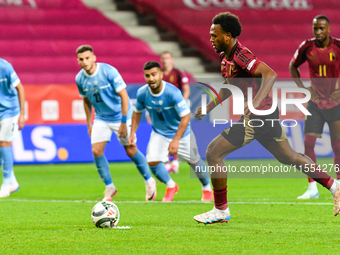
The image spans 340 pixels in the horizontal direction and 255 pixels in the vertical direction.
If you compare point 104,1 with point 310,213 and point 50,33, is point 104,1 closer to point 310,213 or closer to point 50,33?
point 50,33

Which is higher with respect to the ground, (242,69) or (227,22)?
(227,22)

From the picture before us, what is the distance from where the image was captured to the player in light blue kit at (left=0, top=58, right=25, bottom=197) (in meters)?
7.14

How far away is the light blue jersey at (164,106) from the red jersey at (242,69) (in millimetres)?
1680

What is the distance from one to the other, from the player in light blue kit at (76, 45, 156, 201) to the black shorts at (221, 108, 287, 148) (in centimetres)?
233

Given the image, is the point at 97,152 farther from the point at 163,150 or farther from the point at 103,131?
the point at 163,150

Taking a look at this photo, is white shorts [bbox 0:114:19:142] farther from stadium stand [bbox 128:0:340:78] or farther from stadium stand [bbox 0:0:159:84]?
stadium stand [bbox 128:0:340:78]

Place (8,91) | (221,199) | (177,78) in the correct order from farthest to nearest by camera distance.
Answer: (177,78)
(8,91)
(221,199)

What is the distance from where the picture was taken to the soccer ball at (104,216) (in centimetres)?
453

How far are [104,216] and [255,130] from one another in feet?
4.72

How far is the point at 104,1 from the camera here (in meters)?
17.3

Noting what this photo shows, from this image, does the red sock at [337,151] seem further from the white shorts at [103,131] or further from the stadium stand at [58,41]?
the stadium stand at [58,41]

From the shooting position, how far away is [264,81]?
14.0 feet

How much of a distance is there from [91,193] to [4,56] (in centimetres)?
869

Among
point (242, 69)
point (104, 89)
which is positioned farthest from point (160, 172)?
point (242, 69)
